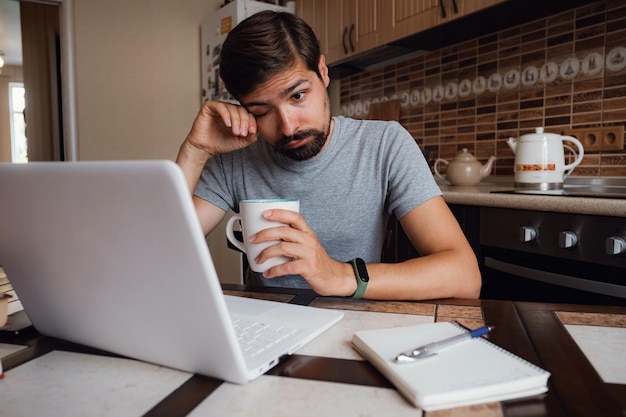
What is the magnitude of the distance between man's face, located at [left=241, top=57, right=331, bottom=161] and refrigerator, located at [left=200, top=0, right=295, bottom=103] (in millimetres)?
1879

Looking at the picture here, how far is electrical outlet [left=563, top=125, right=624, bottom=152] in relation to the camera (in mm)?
1752

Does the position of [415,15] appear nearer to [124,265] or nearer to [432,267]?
[432,267]

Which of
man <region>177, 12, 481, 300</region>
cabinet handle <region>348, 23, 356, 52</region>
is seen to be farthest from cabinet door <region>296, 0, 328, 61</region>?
man <region>177, 12, 481, 300</region>

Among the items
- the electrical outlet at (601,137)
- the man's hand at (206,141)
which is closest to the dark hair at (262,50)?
the man's hand at (206,141)

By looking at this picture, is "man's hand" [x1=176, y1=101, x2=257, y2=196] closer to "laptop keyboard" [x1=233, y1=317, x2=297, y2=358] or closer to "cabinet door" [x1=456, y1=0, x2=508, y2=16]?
"laptop keyboard" [x1=233, y1=317, x2=297, y2=358]

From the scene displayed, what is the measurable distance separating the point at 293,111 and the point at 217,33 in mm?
2337

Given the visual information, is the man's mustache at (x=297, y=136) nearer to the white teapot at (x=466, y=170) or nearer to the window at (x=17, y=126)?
the white teapot at (x=466, y=170)

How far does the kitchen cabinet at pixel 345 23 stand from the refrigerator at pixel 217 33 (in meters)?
0.21

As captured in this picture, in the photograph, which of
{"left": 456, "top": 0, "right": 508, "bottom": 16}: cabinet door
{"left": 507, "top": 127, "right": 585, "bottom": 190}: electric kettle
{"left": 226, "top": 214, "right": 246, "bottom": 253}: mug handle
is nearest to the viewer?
{"left": 226, "top": 214, "right": 246, "bottom": 253}: mug handle

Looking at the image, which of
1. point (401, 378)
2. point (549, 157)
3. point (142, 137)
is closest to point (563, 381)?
point (401, 378)

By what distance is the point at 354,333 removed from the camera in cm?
62

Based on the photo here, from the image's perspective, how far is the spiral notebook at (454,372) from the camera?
1.45 ft

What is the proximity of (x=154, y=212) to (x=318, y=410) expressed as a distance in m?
0.23

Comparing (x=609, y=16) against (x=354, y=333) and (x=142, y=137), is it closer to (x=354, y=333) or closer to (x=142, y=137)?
(x=354, y=333)
